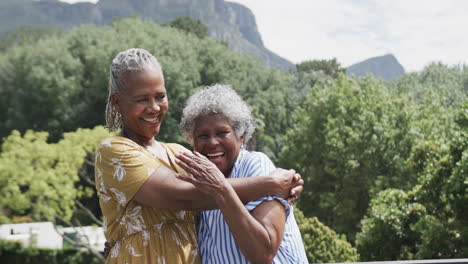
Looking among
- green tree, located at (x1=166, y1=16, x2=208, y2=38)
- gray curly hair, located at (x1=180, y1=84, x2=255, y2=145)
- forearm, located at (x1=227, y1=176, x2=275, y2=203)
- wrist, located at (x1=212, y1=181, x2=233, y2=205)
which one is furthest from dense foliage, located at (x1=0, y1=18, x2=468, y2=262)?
green tree, located at (x1=166, y1=16, x2=208, y2=38)

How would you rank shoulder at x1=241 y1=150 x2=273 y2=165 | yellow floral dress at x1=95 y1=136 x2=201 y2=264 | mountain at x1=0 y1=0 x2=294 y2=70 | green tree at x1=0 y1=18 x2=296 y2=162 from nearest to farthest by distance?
yellow floral dress at x1=95 y1=136 x2=201 y2=264, shoulder at x1=241 y1=150 x2=273 y2=165, green tree at x1=0 y1=18 x2=296 y2=162, mountain at x1=0 y1=0 x2=294 y2=70

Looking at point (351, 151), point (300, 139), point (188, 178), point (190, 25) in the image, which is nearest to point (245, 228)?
point (188, 178)

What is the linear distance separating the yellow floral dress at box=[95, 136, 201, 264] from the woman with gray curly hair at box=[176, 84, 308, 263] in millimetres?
108

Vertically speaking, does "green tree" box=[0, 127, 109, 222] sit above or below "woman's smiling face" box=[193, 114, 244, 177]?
below

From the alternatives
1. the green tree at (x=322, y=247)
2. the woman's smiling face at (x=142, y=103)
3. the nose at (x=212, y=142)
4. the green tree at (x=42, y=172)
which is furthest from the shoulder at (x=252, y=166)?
the green tree at (x=42, y=172)

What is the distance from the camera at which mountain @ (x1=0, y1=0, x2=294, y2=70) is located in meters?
35.1

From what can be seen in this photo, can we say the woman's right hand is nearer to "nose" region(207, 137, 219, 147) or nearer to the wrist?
the wrist

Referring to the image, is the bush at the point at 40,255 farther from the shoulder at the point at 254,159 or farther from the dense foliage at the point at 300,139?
the shoulder at the point at 254,159

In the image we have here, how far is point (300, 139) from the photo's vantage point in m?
17.9

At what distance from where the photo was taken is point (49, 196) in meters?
12.2

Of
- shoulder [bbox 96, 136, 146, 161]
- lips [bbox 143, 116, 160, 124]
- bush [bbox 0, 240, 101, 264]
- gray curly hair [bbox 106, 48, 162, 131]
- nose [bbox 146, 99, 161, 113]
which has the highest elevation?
gray curly hair [bbox 106, 48, 162, 131]

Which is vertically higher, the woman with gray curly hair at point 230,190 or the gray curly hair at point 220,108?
the gray curly hair at point 220,108

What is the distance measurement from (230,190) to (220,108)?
0.38 metres

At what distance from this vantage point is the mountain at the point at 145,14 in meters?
35.1
